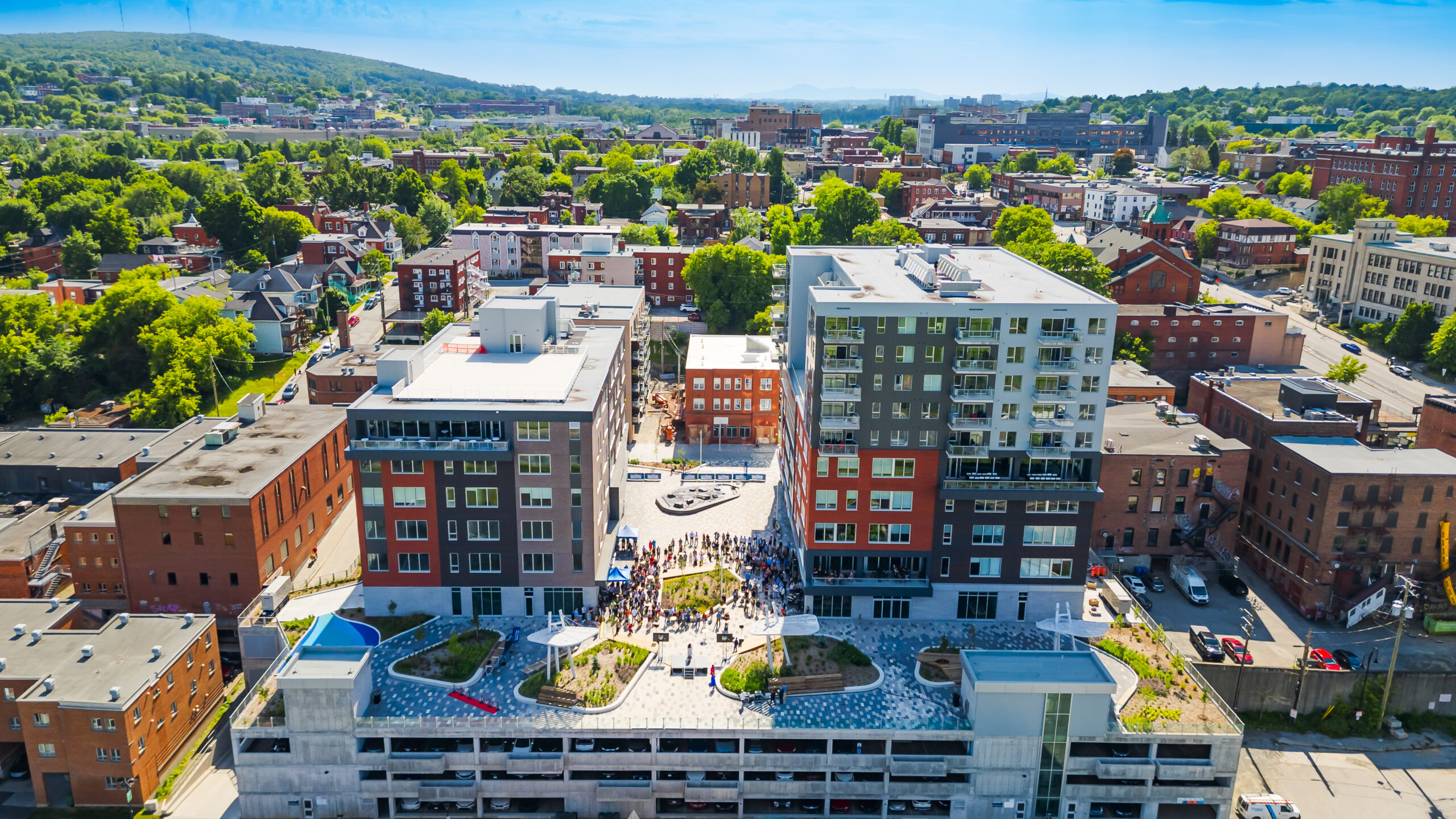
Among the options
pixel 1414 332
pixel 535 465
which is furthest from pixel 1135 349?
pixel 535 465

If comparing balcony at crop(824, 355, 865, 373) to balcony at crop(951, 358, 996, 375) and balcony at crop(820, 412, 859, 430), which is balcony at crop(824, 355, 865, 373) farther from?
balcony at crop(951, 358, 996, 375)

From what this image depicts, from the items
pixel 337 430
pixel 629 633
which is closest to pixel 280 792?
pixel 629 633

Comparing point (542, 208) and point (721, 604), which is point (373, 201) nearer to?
point (542, 208)

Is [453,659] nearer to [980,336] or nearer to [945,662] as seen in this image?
[945,662]

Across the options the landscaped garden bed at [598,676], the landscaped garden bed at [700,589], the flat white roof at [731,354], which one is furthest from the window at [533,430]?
the flat white roof at [731,354]

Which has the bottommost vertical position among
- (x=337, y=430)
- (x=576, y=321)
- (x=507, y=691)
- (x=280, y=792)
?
(x=280, y=792)
